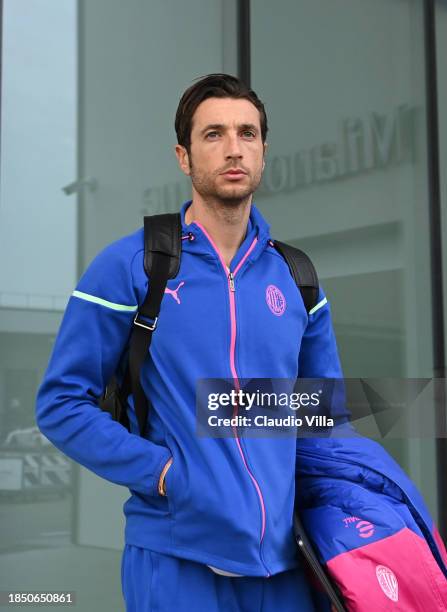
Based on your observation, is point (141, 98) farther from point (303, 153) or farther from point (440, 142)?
point (440, 142)

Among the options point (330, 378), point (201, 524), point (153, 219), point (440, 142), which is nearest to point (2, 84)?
point (153, 219)

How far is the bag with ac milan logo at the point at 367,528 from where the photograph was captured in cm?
182

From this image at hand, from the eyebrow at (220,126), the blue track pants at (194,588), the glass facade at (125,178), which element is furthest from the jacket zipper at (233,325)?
the glass facade at (125,178)

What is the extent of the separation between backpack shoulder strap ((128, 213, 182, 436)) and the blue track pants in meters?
0.30

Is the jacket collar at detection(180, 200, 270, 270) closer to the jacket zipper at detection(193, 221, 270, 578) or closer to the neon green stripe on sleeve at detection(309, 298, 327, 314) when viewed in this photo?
the jacket zipper at detection(193, 221, 270, 578)

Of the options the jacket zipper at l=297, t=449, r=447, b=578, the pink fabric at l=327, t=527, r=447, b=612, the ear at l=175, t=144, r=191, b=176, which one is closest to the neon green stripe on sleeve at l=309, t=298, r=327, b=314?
the jacket zipper at l=297, t=449, r=447, b=578

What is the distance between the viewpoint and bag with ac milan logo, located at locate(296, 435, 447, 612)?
1820 mm

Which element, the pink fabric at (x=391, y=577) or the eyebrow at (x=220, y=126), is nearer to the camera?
the pink fabric at (x=391, y=577)

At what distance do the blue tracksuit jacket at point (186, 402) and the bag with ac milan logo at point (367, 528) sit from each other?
105mm

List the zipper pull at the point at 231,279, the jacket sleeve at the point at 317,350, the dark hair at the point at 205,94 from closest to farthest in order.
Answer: the zipper pull at the point at 231,279 → the dark hair at the point at 205,94 → the jacket sleeve at the point at 317,350

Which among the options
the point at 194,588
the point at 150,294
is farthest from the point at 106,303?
the point at 194,588

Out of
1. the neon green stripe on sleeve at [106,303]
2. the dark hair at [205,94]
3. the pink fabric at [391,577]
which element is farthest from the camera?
the dark hair at [205,94]

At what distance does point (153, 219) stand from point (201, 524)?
75cm

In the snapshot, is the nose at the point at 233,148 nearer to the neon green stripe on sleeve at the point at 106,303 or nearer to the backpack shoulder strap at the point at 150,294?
the backpack shoulder strap at the point at 150,294
